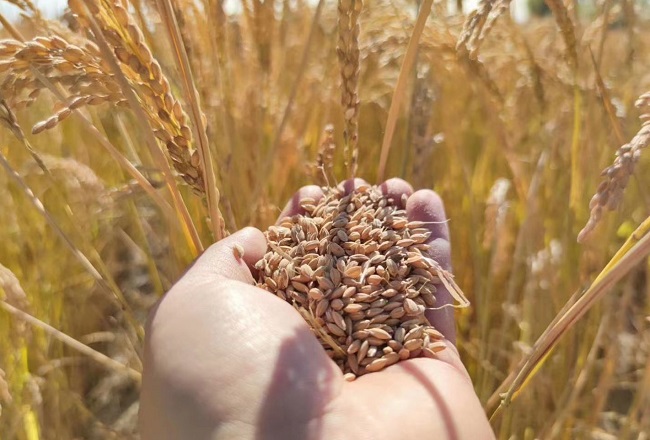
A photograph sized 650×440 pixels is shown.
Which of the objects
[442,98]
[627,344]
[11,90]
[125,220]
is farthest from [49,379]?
[627,344]

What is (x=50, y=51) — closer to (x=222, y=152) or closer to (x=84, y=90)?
(x=84, y=90)

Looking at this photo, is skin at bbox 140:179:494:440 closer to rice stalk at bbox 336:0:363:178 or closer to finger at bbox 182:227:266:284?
finger at bbox 182:227:266:284

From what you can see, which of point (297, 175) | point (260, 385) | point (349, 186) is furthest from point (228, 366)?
point (297, 175)

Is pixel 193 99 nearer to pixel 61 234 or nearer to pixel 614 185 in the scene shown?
pixel 61 234

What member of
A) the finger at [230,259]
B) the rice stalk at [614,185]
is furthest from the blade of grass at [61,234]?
the rice stalk at [614,185]

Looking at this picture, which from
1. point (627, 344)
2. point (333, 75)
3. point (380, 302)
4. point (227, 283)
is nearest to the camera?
point (227, 283)
